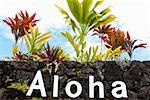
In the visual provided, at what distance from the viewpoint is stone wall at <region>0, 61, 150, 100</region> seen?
6.95 m

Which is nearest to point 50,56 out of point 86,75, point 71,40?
point 71,40

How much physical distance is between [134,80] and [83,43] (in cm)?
87

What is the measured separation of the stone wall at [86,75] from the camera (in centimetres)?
695

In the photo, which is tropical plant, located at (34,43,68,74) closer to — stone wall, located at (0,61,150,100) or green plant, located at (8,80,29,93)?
stone wall, located at (0,61,150,100)

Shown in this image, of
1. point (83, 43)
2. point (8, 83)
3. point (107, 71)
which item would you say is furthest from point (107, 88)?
point (8, 83)

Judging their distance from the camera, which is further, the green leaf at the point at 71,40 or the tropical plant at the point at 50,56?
the green leaf at the point at 71,40

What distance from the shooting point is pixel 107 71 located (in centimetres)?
705

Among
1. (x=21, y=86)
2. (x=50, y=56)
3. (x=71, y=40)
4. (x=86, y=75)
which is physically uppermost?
(x=71, y=40)

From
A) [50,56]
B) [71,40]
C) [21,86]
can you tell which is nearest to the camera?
[21,86]

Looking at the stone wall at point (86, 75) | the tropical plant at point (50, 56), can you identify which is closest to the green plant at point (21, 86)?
the stone wall at point (86, 75)

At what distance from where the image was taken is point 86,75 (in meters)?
7.00

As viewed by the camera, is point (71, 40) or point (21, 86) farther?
point (71, 40)

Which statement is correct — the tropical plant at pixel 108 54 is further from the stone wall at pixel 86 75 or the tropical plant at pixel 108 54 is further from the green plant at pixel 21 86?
the green plant at pixel 21 86

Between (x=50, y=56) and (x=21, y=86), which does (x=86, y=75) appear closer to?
(x=50, y=56)
